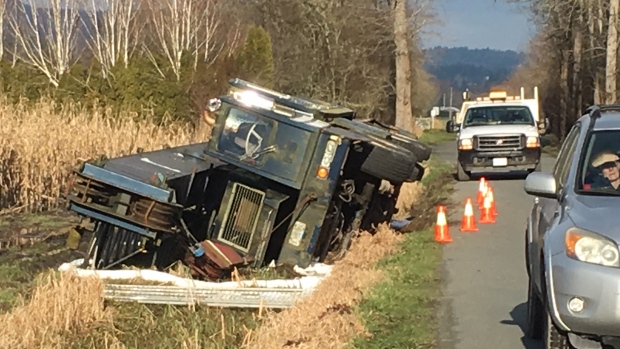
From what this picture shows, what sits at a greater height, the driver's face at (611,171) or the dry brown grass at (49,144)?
the driver's face at (611,171)

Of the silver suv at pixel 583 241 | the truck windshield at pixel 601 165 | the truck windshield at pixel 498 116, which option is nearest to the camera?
the silver suv at pixel 583 241

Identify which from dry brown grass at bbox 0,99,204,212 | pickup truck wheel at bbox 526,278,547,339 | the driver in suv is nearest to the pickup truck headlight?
the driver in suv

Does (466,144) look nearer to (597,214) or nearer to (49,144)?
(49,144)

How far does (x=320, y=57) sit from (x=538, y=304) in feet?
118

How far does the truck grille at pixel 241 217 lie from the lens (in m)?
11.6

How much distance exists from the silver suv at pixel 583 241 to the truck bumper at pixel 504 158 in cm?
1536

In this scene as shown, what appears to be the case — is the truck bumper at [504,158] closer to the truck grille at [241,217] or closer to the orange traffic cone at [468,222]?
the orange traffic cone at [468,222]

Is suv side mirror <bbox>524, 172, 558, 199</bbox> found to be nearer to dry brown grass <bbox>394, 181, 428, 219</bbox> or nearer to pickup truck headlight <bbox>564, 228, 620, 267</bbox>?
pickup truck headlight <bbox>564, 228, 620, 267</bbox>

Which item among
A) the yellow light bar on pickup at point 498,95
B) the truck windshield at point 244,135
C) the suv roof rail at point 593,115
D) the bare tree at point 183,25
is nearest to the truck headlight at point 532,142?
the yellow light bar on pickup at point 498,95

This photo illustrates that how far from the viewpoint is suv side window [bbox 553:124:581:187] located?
7.68 metres

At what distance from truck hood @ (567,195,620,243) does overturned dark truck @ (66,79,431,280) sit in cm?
464

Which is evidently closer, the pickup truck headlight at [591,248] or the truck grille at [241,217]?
the pickup truck headlight at [591,248]

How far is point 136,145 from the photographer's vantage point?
19609mm

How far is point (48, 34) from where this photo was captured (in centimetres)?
4188
